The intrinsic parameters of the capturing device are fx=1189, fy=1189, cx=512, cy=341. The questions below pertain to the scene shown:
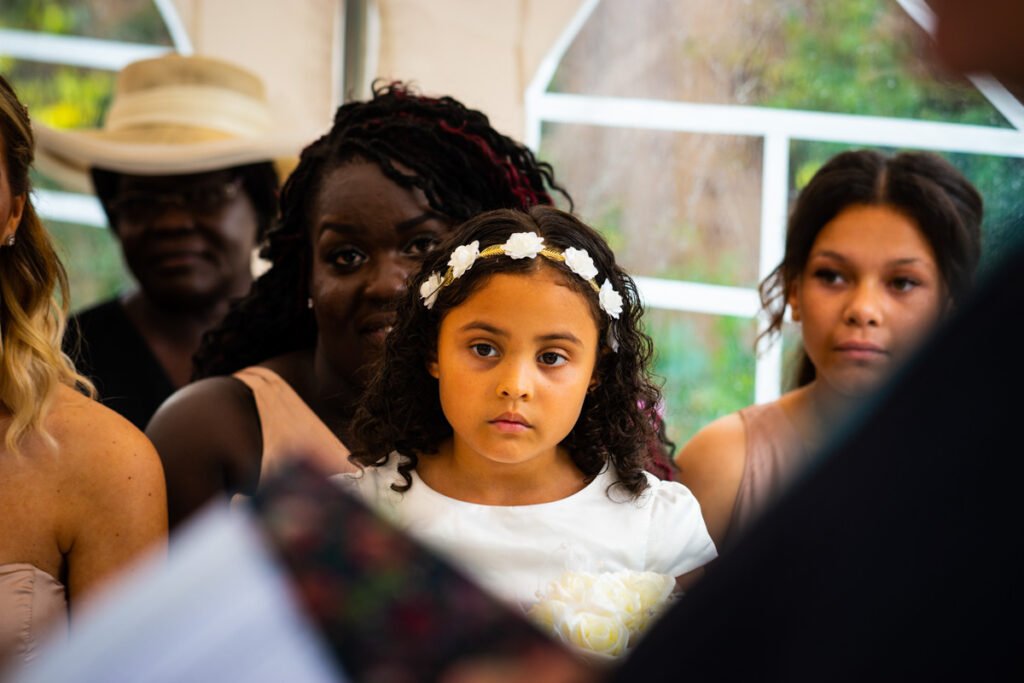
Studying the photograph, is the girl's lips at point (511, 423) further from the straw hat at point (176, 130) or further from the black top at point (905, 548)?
the straw hat at point (176, 130)

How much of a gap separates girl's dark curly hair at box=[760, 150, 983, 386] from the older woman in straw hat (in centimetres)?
177

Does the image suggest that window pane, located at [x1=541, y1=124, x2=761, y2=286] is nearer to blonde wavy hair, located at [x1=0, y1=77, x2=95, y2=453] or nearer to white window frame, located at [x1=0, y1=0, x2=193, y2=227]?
white window frame, located at [x1=0, y1=0, x2=193, y2=227]

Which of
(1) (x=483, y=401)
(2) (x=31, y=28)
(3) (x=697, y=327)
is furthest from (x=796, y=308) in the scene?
(2) (x=31, y=28)

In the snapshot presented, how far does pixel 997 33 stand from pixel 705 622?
1.26ft

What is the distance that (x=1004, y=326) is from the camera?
2.23 feet

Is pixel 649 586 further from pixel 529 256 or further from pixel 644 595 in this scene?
pixel 529 256

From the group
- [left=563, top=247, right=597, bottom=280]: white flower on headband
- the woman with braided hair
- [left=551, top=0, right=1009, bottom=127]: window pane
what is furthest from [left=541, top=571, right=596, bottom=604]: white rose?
[left=551, top=0, right=1009, bottom=127]: window pane

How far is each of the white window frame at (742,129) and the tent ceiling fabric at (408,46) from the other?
3.9 inches

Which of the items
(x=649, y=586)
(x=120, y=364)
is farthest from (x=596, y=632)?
(x=120, y=364)

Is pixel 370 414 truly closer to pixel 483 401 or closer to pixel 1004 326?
pixel 483 401

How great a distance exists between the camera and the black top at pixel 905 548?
26.7 inches

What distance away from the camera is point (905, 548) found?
2.29ft

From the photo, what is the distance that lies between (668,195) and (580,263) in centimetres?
293

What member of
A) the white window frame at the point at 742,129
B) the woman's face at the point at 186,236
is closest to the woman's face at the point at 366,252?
the woman's face at the point at 186,236
